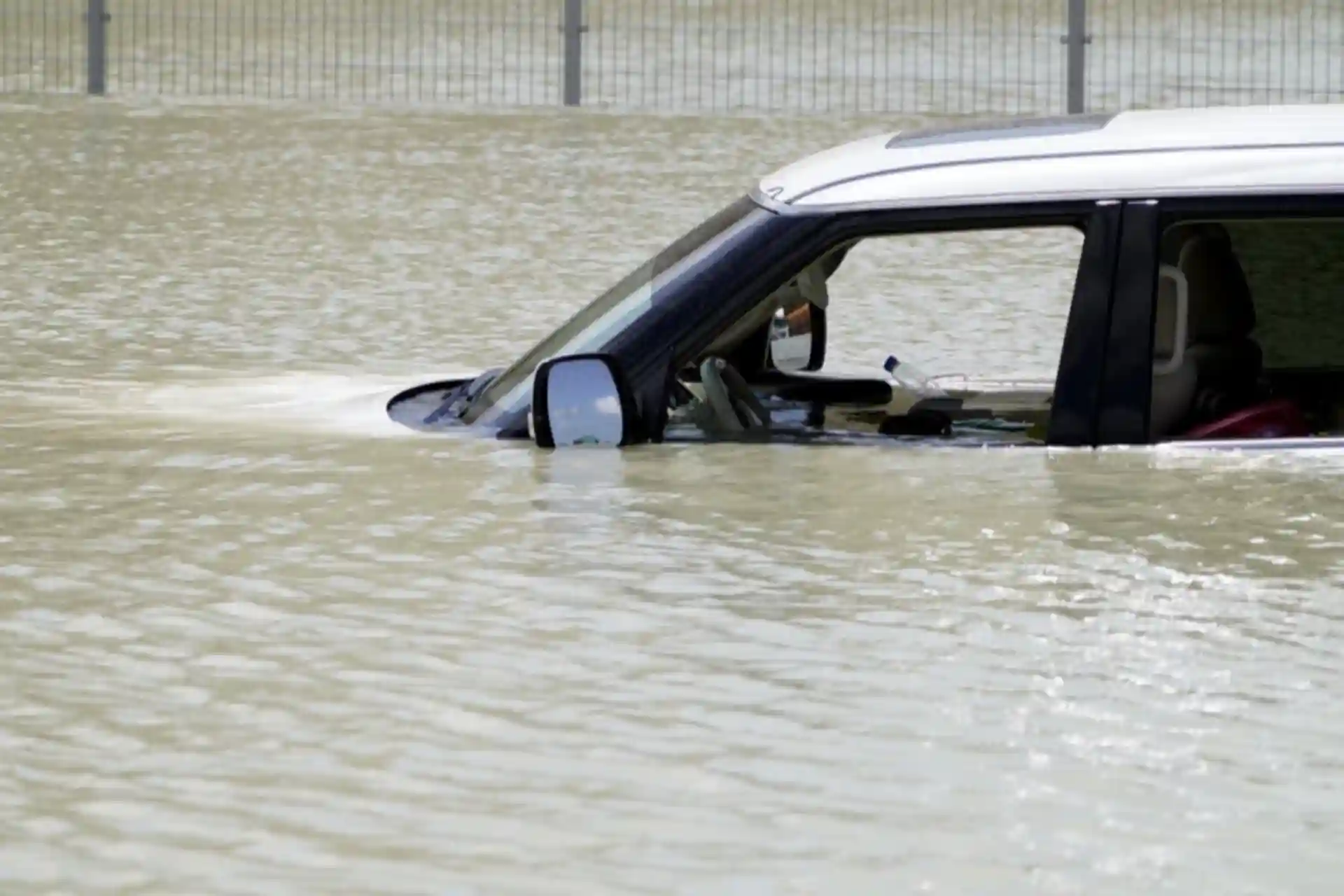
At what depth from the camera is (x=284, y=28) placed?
25.8 meters

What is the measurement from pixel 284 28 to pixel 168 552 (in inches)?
777

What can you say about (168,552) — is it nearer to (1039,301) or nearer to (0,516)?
(0,516)

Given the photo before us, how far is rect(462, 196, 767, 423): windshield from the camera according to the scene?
681 cm

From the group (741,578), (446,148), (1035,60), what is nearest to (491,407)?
(741,578)

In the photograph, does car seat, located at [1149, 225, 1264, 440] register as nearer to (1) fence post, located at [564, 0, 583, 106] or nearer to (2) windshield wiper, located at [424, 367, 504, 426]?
(2) windshield wiper, located at [424, 367, 504, 426]

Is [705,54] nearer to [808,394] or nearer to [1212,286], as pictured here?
[808,394]

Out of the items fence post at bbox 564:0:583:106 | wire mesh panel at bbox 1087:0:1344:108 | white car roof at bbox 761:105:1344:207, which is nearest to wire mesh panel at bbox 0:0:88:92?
fence post at bbox 564:0:583:106

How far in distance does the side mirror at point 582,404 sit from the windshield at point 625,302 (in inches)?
2.3

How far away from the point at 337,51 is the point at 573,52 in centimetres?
201

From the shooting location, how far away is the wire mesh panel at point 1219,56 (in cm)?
2258

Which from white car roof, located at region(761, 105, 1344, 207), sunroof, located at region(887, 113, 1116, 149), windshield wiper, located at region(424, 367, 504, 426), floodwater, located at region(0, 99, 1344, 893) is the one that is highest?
sunroof, located at region(887, 113, 1116, 149)

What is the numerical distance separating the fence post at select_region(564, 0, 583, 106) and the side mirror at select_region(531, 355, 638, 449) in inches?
630

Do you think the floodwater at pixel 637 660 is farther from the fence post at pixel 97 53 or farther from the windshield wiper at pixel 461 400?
the fence post at pixel 97 53

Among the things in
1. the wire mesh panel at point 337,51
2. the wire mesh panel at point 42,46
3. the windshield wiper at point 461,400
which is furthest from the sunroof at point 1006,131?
the wire mesh panel at point 42,46
